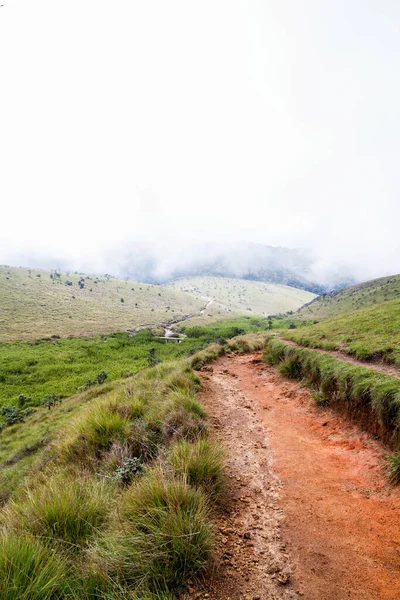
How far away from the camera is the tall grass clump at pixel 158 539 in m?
2.86

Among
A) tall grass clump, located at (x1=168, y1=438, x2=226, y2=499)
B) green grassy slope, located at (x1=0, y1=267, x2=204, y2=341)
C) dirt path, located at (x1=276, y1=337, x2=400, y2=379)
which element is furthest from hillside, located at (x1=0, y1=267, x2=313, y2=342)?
tall grass clump, located at (x1=168, y1=438, x2=226, y2=499)

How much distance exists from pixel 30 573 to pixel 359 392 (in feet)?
24.4

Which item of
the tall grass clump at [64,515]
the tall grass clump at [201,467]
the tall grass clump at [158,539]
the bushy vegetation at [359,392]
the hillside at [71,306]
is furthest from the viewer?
the hillside at [71,306]

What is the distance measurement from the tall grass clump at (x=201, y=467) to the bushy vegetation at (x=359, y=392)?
3.68 meters

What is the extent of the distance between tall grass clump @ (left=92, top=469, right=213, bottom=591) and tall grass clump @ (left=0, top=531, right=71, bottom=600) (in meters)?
0.37

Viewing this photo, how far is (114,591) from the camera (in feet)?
8.48

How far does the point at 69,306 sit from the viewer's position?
112 meters

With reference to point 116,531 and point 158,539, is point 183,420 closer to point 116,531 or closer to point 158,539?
point 116,531

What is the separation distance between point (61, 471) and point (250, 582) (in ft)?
14.3

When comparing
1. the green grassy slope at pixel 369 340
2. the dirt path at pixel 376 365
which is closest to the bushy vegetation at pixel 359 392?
the dirt path at pixel 376 365

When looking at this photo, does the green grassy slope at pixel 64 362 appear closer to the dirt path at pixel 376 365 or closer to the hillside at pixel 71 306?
the hillside at pixel 71 306

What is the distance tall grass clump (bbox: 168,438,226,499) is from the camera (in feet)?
14.2

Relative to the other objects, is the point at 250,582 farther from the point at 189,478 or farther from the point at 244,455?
the point at 244,455

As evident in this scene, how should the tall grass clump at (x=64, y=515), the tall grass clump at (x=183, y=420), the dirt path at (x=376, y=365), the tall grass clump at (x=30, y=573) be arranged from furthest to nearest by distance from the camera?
the dirt path at (x=376, y=365) < the tall grass clump at (x=183, y=420) < the tall grass clump at (x=64, y=515) < the tall grass clump at (x=30, y=573)
